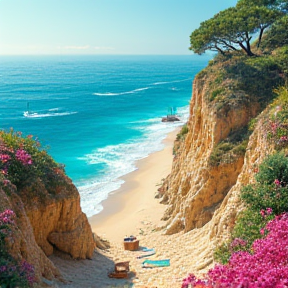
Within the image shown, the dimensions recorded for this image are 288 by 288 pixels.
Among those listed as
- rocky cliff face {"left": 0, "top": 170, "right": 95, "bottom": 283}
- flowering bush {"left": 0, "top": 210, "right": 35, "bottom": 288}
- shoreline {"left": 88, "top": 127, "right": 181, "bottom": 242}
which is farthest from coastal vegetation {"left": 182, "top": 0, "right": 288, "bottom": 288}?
shoreline {"left": 88, "top": 127, "right": 181, "bottom": 242}

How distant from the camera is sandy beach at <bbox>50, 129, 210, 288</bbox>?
15.0 m

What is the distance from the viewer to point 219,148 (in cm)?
2095

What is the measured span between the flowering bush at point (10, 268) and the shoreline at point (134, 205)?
47.2 ft

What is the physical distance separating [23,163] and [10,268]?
7022mm

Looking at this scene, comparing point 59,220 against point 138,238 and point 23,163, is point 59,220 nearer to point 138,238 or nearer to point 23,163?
point 23,163

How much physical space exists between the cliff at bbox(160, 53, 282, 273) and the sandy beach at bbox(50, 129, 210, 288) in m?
1.01

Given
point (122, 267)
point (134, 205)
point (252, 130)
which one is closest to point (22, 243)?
point (122, 267)

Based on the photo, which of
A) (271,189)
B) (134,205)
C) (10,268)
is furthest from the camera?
(134,205)

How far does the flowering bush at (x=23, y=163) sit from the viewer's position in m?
15.4

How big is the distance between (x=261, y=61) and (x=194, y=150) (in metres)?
7.31

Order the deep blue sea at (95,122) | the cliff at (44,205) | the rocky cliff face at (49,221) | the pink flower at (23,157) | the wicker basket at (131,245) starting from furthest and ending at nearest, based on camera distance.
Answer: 1. the deep blue sea at (95,122)
2. the wicker basket at (131,245)
3. the pink flower at (23,157)
4. the cliff at (44,205)
5. the rocky cliff face at (49,221)

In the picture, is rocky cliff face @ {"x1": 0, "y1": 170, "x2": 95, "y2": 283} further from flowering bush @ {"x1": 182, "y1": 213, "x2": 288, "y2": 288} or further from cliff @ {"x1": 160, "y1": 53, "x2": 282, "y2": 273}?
flowering bush @ {"x1": 182, "y1": 213, "x2": 288, "y2": 288}

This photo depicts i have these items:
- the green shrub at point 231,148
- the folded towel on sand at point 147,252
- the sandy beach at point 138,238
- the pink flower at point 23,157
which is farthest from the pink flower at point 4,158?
the green shrub at point 231,148

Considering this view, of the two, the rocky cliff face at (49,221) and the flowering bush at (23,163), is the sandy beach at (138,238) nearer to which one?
the rocky cliff face at (49,221)
